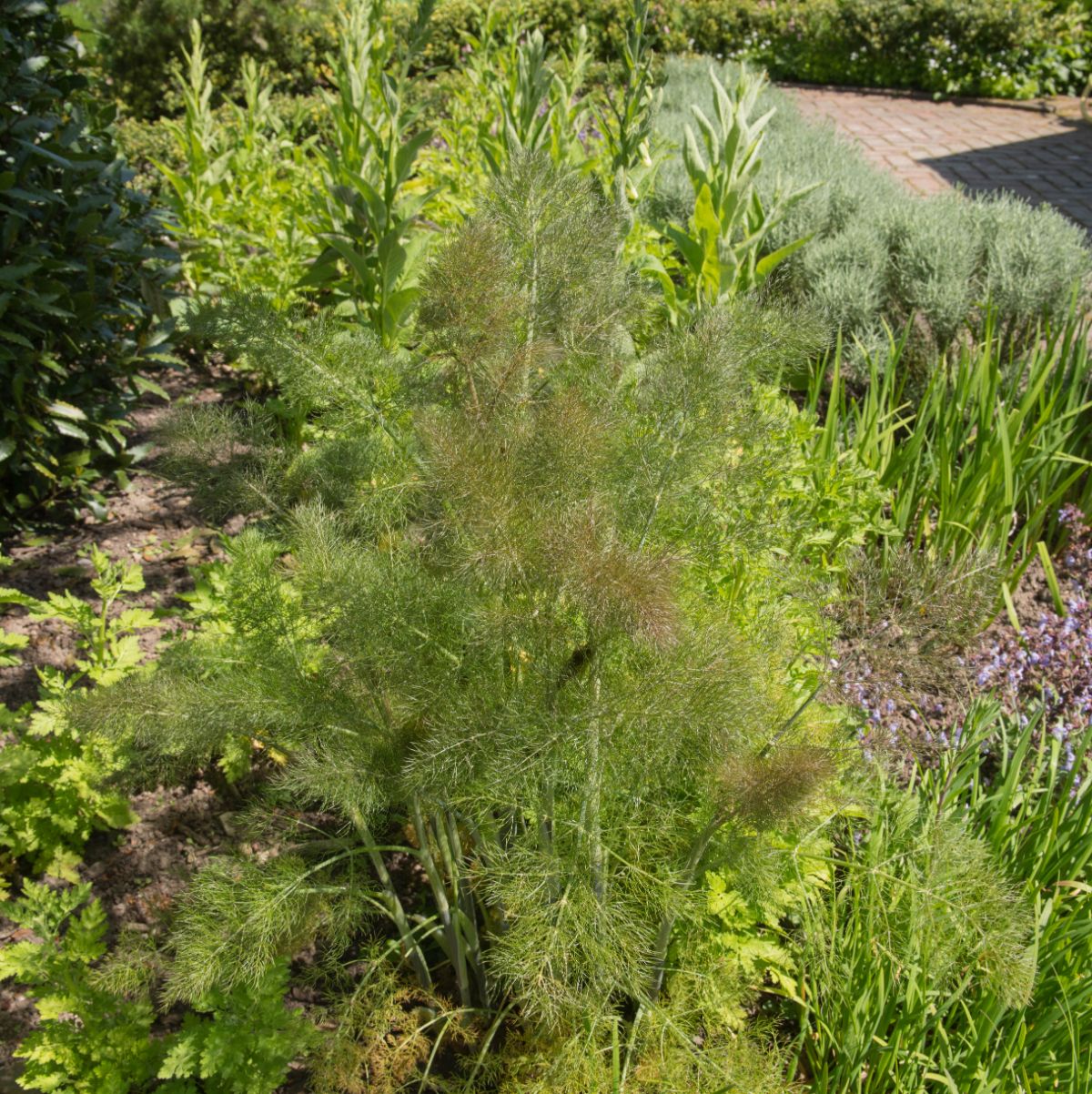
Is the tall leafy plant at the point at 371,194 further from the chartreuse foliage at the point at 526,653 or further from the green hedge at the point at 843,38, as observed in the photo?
the green hedge at the point at 843,38

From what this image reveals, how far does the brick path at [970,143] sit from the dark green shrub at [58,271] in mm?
6756

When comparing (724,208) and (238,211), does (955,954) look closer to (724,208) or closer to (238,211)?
(724,208)

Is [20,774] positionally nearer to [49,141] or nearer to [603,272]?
[603,272]

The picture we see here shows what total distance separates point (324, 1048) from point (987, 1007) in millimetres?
1211

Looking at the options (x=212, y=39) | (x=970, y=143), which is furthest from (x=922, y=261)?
(x=212, y=39)

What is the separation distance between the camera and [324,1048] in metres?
1.71

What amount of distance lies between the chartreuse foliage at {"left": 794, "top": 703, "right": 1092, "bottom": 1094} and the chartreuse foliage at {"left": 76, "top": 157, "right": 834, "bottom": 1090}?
10.0 inches

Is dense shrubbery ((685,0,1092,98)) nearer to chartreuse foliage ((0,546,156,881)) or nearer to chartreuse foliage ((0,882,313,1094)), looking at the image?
chartreuse foliage ((0,546,156,881))

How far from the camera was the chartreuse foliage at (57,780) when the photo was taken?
216cm

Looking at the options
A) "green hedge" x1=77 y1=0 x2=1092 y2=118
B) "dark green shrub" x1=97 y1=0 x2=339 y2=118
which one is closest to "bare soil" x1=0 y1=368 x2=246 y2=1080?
"dark green shrub" x1=97 y1=0 x2=339 y2=118

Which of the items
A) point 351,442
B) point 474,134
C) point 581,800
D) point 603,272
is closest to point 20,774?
point 351,442

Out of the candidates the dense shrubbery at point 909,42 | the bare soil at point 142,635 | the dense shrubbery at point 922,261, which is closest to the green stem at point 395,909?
the bare soil at point 142,635

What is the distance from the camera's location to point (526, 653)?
5.07ft

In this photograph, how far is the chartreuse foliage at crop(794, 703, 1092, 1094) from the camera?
65.6 inches
